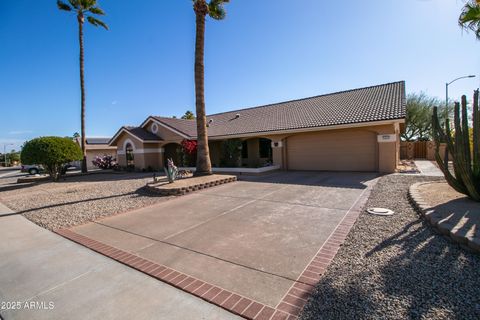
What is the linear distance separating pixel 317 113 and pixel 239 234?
547 inches

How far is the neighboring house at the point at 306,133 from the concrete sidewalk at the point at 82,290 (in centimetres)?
1300

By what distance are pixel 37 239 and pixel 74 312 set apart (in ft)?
12.2

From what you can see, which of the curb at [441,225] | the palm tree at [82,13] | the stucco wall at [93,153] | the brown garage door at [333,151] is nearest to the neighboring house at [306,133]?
the brown garage door at [333,151]

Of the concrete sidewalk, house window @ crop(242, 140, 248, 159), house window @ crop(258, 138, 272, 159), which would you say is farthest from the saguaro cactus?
house window @ crop(242, 140, 248, 159)

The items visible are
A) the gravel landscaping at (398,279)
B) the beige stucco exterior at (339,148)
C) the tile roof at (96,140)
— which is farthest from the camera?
the tile roof at (96,140)

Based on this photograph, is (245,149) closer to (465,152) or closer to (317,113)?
(317,113)

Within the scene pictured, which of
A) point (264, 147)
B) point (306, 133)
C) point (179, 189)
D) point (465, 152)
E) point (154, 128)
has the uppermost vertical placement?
point (154, 128)

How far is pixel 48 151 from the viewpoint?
1514cm

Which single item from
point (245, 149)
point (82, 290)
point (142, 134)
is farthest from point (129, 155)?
point (82, 290)

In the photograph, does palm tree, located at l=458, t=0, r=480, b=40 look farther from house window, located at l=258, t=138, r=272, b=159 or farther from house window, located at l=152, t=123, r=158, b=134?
house window, located at l=152, t=123, r=158, b=134

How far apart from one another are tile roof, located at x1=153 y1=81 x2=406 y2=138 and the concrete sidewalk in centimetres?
1307

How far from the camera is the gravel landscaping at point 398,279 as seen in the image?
8.95ft

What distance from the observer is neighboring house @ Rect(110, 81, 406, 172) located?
13.6m

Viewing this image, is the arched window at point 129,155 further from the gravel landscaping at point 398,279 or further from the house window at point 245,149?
the gravel landscaping at point 398,279
